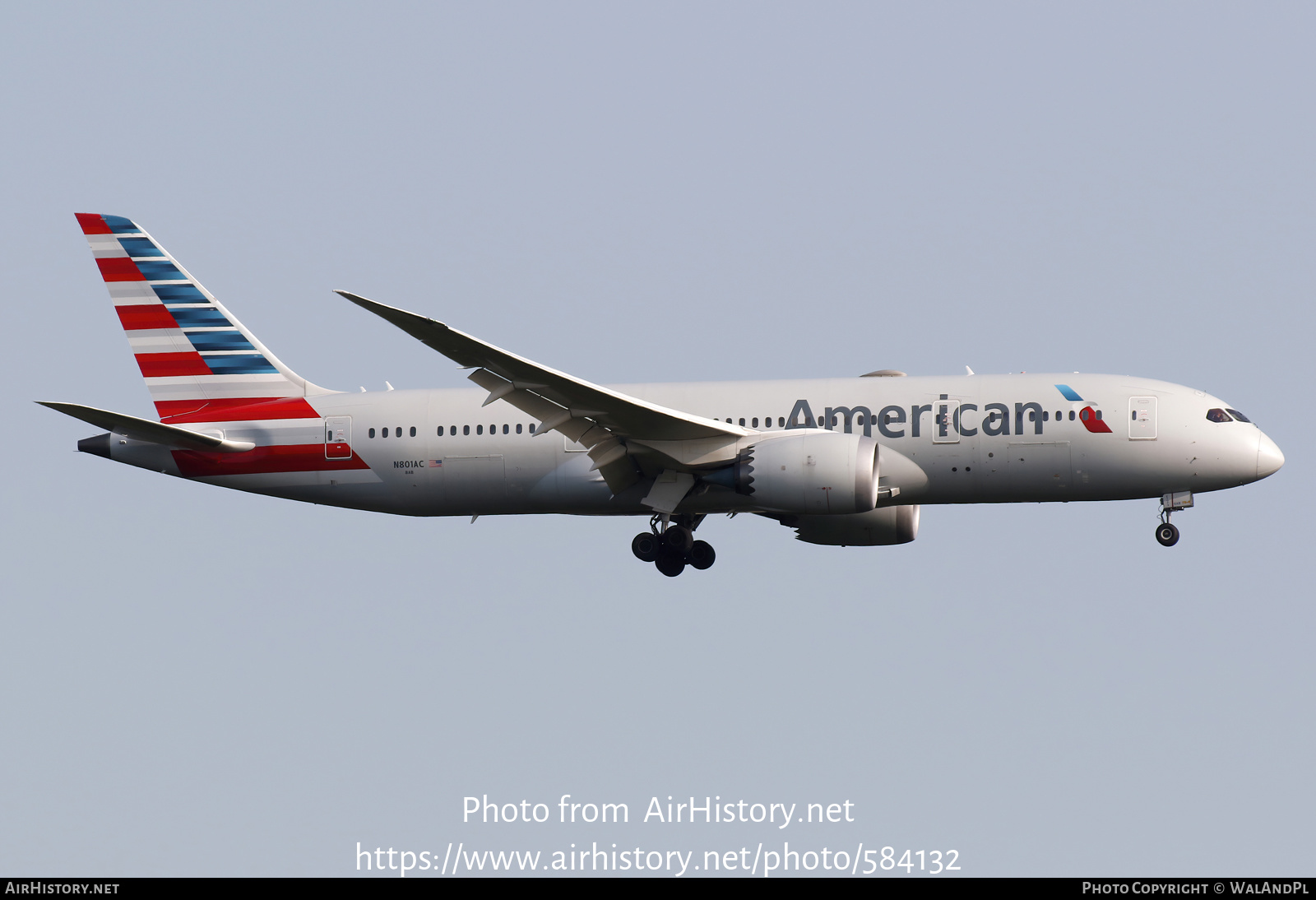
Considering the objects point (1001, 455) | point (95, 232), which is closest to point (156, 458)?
point (95, 232)

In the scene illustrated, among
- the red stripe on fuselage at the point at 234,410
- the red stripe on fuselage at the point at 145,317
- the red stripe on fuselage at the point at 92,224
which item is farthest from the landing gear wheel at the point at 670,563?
the red stripe on fuselage at the point at 92,224

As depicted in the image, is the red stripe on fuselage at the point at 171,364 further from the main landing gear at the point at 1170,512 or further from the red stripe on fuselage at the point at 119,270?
the main landing gear at the point at 1170,512

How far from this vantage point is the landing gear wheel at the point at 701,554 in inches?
1286

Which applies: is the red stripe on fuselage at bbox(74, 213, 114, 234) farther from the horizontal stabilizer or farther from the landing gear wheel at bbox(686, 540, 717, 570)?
the landing gear wheel at bbox(686, 540, 717, 570)

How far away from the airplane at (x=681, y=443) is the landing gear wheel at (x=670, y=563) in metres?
0.05

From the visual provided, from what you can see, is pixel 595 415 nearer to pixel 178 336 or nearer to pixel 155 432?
pixel 155 432

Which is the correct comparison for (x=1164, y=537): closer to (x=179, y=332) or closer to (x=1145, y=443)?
(x=1145, y=443)

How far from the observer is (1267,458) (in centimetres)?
3044

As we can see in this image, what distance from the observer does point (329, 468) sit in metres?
33.9

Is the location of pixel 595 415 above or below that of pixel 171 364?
below

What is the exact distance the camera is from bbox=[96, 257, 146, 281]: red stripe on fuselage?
3606cm

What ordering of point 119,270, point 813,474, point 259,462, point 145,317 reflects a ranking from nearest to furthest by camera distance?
1. point 813,474
2. point 259,462
3. point 145,317
4. point 119,270

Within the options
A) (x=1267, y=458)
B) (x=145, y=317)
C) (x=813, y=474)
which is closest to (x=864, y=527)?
(x=813, y=474)

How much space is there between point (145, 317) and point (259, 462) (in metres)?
5.00
